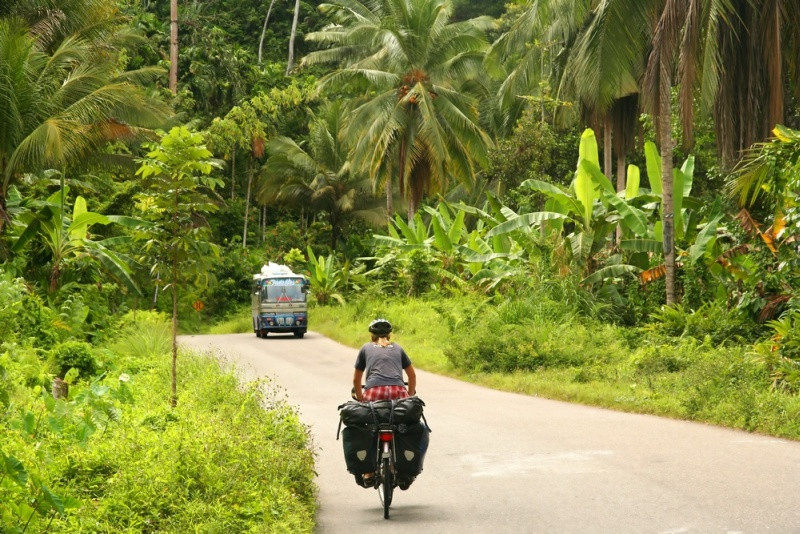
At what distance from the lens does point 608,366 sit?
17344 millimetres

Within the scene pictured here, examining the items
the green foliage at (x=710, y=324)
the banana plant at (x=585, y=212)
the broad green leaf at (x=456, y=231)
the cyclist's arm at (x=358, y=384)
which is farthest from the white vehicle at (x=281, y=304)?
the cyclist's arm at (x=358, y=384)

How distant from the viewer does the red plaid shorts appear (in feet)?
28.8

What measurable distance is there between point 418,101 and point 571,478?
88.7ft

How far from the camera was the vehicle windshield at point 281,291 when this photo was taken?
33969 mm

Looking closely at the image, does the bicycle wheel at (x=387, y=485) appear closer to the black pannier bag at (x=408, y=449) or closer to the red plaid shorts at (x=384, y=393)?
the black pannier bag at (x=408, y=449)

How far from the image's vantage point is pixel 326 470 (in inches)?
418

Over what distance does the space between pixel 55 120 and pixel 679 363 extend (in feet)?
39.2

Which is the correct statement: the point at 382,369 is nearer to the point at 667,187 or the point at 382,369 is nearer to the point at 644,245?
the point at 667,187

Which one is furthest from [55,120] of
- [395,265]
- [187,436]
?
[395,265]

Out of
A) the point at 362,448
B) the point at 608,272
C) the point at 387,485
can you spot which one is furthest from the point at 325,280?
the point at 387,485

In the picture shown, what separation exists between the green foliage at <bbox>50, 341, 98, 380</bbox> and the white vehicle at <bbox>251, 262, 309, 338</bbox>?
17442mm

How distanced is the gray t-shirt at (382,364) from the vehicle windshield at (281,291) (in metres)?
25.2

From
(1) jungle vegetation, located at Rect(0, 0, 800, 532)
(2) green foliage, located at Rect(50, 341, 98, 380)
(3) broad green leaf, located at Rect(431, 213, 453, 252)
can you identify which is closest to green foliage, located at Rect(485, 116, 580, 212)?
(1) jungle vegetation, located at Rect(0, 0, 800, 532)

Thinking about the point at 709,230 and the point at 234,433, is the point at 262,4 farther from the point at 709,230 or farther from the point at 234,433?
the point at 234,433
